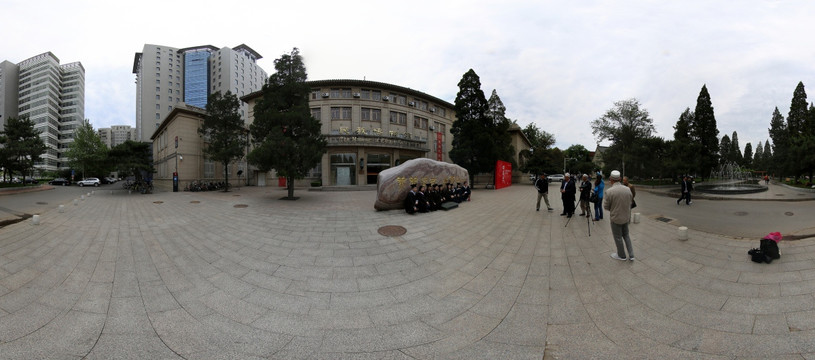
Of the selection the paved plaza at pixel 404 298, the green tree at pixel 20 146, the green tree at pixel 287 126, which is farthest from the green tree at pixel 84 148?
the paved plaza at pixel 404 298

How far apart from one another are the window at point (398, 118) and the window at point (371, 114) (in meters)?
1.57

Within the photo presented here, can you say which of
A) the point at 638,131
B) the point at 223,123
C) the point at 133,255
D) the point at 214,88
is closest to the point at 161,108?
the point at 214,88

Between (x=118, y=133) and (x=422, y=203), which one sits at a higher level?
(x=118, y=133)

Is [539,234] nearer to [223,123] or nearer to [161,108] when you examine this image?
[223,123]

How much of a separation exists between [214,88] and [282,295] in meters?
88.4

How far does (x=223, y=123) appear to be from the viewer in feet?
79.5

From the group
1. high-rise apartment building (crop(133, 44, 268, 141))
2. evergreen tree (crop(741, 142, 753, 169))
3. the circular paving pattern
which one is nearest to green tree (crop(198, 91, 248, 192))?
the circular paving pattern

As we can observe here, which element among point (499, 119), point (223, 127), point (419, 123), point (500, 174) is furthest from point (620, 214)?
point (419, 123)

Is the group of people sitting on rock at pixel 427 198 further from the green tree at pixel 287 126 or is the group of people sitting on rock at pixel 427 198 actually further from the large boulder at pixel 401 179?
the green tree at pixel 287 126

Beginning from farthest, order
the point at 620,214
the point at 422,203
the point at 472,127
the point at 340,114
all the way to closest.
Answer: the point at 340,114 < the point at 472,127 < the point at 422,203 < the point at 620,214

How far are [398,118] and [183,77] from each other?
7180 cm

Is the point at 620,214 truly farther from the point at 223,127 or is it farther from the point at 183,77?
the point at 183,77

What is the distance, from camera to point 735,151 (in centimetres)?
5875

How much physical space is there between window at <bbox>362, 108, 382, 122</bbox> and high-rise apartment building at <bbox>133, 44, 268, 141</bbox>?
49.5 meters
